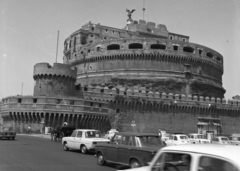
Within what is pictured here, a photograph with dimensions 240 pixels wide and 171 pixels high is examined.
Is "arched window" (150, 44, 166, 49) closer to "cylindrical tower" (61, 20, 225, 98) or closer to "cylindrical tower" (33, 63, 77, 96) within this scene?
"cylindrical tower" (61, 20, 225, 98)

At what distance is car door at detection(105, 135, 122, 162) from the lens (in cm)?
817

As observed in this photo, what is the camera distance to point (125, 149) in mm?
7789

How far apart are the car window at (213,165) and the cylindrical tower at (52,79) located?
31492 mm

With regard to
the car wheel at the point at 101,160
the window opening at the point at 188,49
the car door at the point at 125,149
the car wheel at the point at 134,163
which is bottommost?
the car wheel at the point at 101,160

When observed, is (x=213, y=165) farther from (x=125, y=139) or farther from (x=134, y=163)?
(x=125, y=139)

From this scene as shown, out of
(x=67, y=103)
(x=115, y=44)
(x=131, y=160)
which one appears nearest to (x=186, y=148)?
(x=131, y=160)

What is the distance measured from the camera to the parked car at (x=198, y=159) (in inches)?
112

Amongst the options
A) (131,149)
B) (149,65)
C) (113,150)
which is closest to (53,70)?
(149,65)

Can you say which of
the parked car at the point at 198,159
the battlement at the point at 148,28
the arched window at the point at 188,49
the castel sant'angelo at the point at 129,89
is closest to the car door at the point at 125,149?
the parked car at the point at 198,159

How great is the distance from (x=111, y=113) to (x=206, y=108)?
16.7 meters

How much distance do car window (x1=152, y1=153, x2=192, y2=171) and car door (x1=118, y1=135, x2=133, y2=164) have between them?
4082 millimetres

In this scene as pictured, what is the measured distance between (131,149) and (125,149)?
299mm

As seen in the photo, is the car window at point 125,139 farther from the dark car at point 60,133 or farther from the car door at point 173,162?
the dark car at point 60,133

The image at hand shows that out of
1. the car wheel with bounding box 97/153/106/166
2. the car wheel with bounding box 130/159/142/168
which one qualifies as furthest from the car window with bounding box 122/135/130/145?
the car wheel with bounding box 97/153/106/166
